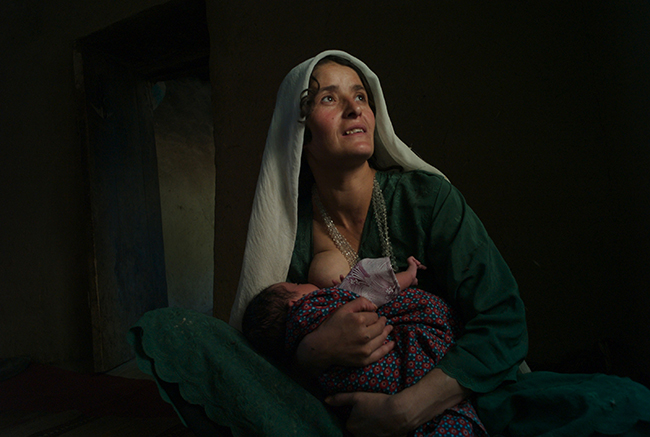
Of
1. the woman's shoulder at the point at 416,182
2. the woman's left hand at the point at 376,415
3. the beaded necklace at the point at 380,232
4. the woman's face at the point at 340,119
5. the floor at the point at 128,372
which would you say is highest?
the woman's face at the point at 340,119

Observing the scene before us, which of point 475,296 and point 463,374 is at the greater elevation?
point 475,296

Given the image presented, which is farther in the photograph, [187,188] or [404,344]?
[187,188]

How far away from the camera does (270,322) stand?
47.9 inches

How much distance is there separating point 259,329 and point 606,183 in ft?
5.35

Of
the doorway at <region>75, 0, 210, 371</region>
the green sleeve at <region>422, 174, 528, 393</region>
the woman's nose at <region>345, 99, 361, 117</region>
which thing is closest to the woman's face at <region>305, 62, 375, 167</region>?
the woman's nose at <region>345, 99, 361, 117</region>

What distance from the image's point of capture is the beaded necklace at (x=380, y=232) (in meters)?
1.37

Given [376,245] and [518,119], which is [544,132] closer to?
[518,119]

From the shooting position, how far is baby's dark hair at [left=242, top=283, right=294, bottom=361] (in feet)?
3.97

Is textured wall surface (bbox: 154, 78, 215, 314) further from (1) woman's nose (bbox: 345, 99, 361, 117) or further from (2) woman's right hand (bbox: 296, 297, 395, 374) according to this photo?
(2) woman's right hand (bbox: 296, 297, 395, 374)

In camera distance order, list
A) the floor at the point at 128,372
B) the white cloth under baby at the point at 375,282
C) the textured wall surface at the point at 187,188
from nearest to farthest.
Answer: the white cloth under baby at the point at 375,282 → the floor at the point at 128,372 → the textured wall surface at the point at 187,188

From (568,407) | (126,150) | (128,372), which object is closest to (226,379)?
(568,407)

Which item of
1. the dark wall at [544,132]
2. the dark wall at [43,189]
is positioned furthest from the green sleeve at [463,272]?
the dark wall at [43,189]

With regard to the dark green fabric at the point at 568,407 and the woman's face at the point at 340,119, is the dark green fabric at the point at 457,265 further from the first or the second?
the woman's face at the point at 340,119

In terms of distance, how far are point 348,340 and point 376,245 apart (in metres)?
0.47
